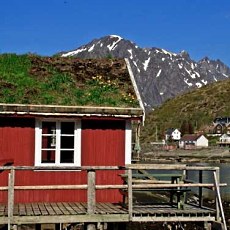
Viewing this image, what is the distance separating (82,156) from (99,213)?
3.61 meters

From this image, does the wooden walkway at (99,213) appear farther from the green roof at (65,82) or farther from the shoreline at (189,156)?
the shoreline at (189,156)

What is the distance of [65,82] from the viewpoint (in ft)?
73.5

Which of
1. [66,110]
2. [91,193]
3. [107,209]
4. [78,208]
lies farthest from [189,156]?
[91,193]

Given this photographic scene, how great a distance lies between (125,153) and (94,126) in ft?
4.93

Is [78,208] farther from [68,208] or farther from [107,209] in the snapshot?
[107,209]

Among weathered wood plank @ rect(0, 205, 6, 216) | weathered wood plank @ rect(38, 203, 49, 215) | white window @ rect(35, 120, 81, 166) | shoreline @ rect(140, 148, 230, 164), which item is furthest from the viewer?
shoreline @ rect(140, 148, 230, 164)

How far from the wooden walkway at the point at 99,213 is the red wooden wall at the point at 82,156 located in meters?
1.05

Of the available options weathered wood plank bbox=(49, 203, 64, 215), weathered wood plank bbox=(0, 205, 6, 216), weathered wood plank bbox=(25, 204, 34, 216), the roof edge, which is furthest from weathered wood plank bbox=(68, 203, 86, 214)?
the roof edge

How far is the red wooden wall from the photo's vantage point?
790 inches

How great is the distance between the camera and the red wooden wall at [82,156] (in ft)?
65.9

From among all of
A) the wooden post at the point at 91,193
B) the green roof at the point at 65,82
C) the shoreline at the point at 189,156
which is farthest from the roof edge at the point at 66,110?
the shoreline at the point at 189,156

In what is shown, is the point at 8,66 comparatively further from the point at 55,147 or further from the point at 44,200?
the point at 44,200

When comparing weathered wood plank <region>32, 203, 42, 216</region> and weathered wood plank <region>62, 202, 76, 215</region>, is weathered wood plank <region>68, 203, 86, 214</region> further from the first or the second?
weathered wood plank <region>32, 203, 42, 216</region>

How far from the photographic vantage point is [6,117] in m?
19.9
